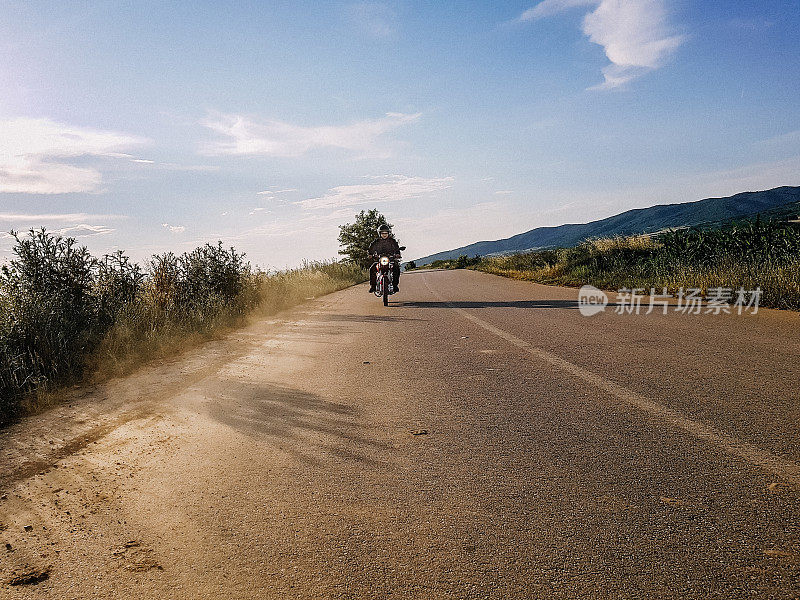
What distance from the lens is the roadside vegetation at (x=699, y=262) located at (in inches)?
481

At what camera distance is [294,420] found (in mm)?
4621

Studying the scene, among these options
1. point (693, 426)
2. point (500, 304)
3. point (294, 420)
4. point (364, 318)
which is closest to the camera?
point (693, 426)

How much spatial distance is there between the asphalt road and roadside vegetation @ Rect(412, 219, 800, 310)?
21.6 feet

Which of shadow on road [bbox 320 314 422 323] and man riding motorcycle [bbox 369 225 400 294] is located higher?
man riding motorcycle [bbox 369 225 400 294]

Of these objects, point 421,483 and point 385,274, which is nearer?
point 421,483

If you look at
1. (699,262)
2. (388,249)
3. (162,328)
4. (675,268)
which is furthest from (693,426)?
(699,262)

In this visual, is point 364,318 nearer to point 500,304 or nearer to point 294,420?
point 500,304

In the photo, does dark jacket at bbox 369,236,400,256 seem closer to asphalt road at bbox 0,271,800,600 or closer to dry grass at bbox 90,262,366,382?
dry grass at bbox 90,262,366,382

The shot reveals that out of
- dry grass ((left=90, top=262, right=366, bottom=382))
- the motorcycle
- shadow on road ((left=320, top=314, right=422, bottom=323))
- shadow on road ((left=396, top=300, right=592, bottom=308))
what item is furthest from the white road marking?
the motorcycle

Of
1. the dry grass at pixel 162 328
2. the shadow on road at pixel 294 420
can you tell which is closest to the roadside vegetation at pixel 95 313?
the dry grass at pixel 162 328

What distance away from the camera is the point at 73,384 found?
6.32 meters

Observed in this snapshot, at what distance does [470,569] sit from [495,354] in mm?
4928

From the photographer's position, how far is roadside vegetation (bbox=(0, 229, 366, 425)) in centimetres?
623

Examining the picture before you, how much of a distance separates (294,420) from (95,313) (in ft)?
19.4
